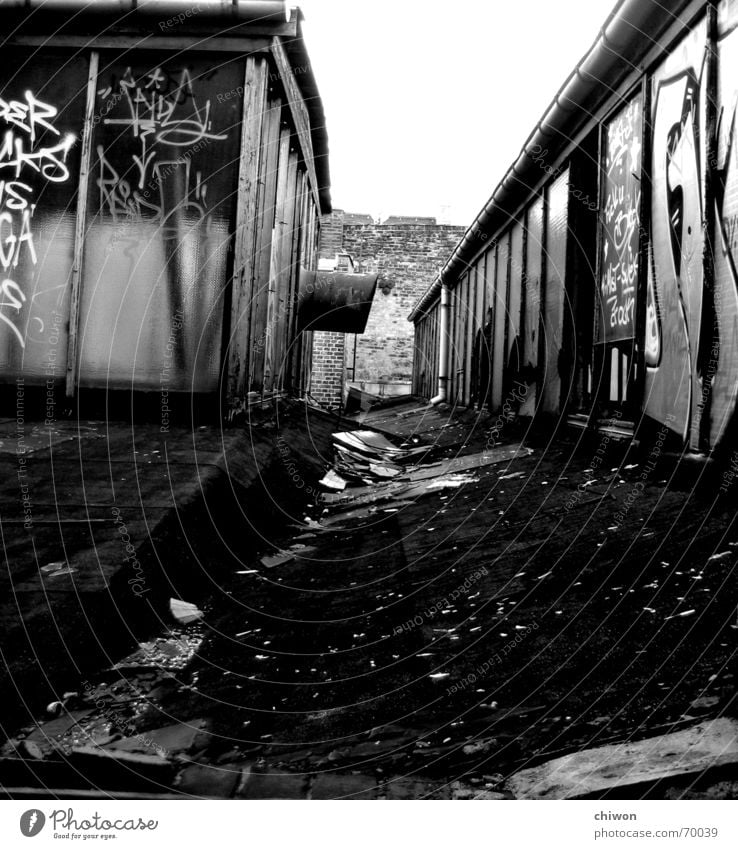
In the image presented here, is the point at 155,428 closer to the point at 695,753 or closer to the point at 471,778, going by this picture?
the point at 471,778

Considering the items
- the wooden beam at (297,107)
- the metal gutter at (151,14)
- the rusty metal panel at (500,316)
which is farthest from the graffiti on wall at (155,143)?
the rusty metal panel at (500,316)

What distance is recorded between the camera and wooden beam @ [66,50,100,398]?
5.28 meters

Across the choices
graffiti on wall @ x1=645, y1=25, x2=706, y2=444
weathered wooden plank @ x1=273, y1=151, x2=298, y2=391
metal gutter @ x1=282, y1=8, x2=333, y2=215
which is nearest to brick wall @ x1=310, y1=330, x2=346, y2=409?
metal gutter @ x1=282, y1=8, x2=333, y2=215

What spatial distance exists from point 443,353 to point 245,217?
398 inches

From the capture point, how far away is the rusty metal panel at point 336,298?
884 centimetres

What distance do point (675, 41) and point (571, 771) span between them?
4155 millimetres

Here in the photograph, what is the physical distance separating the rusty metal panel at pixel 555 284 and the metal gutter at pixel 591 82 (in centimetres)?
38

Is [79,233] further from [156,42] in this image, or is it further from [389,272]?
[389,272]

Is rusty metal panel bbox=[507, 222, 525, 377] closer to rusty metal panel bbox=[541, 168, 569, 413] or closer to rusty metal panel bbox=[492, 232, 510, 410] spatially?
rusty metal panel bbox=[492, 232, 510, 410]

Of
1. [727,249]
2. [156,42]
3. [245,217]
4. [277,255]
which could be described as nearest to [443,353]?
[277,255]

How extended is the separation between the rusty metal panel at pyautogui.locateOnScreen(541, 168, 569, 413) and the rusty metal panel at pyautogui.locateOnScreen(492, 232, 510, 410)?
83.8 inches

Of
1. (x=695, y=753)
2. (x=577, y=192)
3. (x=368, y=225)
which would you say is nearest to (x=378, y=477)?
(x=577, y=192)

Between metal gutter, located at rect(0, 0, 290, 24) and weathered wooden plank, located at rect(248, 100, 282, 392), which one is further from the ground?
metal gutter, located at rect(0, 0, 290, 24)

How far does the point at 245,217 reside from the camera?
17.4 ft
